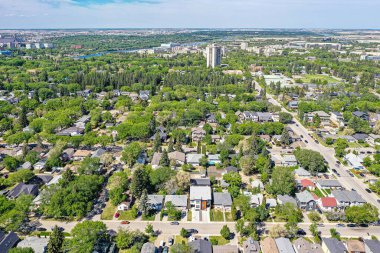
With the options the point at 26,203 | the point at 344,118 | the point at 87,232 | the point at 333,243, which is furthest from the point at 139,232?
the point at 344,118

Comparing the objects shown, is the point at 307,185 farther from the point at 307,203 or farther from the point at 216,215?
the point at 216,215

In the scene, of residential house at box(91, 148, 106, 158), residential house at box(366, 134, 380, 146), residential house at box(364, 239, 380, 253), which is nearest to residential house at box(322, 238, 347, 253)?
residential house at box(364, 239, 380, 253)

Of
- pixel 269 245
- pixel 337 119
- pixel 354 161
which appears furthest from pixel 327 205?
pixel 337 119

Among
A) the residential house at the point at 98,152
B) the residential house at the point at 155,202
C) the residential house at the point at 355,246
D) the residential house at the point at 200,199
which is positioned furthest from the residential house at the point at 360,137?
the residential house at the point at 98,152

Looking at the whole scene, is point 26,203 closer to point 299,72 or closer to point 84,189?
point 84,189

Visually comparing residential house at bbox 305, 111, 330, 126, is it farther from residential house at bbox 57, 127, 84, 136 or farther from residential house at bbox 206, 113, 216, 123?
residential house at bbox 57, 127, 84, 136
